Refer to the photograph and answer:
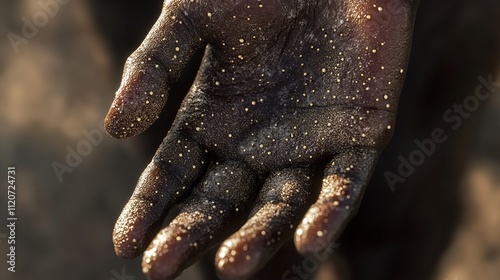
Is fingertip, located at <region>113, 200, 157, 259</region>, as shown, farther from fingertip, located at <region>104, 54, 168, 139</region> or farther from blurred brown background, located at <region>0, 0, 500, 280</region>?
blurred brown background, located at <region>0, 0, 500, 280</region>

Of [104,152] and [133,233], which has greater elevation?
[133,233]

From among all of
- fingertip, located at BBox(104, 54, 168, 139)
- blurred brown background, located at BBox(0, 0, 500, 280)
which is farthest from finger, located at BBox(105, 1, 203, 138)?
blurred brown background, located at BBox(0, 0, 500, 280)

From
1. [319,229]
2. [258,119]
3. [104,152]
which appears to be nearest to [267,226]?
[319,229]

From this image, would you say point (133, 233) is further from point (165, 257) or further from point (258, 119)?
point (258, 119)

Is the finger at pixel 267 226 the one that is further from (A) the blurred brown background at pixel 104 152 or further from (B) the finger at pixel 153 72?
(A) the blurred brown background at pixel 104 152

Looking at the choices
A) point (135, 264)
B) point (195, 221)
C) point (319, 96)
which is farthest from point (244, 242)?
point (135, 264)

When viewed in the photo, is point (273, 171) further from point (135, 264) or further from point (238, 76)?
point (135, 264)

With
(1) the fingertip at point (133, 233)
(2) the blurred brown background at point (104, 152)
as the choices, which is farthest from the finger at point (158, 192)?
(2) the blurred brown background at point (104, 152)
